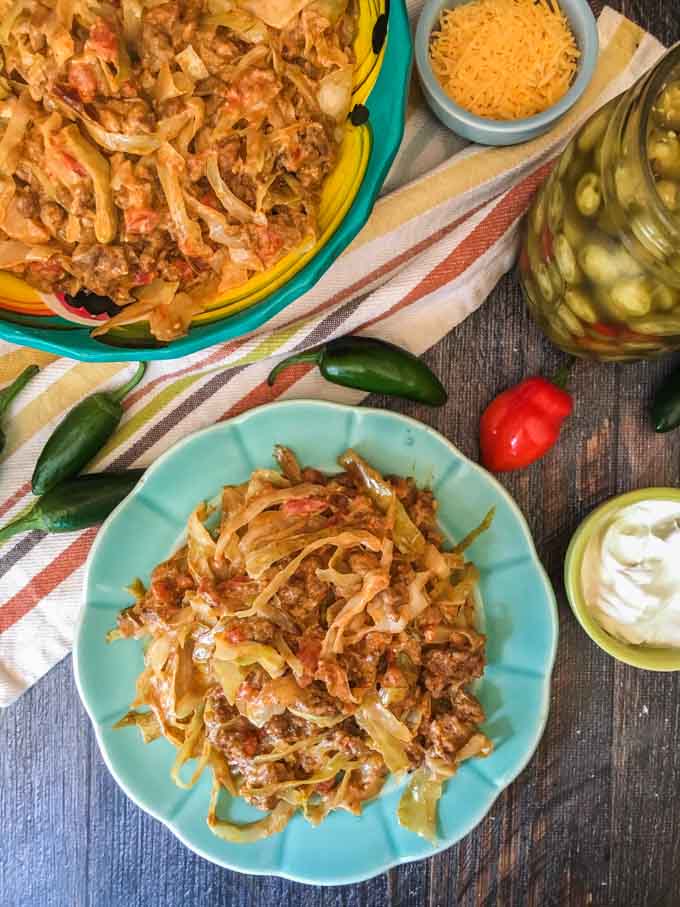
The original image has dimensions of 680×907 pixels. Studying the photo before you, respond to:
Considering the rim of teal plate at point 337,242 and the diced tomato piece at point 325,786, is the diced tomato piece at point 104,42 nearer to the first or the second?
the rim of teal plate at point 337,242

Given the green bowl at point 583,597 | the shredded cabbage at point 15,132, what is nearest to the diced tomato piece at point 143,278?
the shredded cabbage at point 15,132

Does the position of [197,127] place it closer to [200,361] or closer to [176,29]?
[176,29]

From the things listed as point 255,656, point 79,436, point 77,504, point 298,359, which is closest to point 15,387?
point 79,436

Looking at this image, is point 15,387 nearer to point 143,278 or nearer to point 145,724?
point 143,278

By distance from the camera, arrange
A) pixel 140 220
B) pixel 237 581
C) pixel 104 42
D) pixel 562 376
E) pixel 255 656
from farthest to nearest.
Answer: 1. pixel 562 376
2. pixel 237 581
3. pixel 255 656
4. pixel 140 220
5. pixel 104 42

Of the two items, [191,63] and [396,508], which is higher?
[191,63]

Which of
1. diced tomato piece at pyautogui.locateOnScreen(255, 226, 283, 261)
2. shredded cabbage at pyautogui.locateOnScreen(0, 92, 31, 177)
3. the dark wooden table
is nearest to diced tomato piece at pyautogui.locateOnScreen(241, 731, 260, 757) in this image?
the dark wooden table

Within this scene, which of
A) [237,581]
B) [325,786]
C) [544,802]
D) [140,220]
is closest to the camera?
[140,220]
